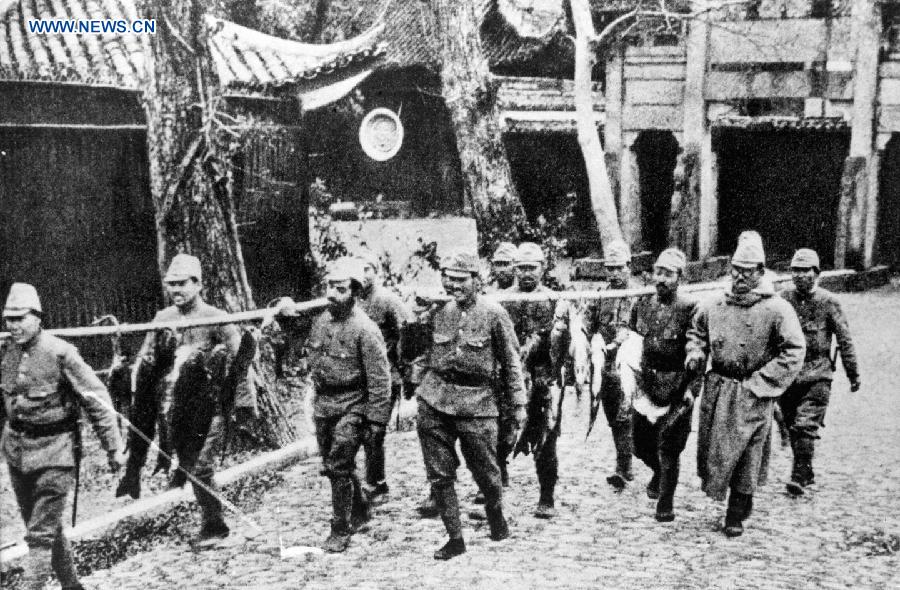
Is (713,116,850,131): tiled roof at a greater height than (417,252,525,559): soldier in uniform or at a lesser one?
greater

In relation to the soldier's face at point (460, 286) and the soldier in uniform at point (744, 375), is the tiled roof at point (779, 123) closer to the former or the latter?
the soldier in uniform at point (744, 375)

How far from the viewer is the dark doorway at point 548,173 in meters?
18.2

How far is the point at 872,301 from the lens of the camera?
12453 millimetres

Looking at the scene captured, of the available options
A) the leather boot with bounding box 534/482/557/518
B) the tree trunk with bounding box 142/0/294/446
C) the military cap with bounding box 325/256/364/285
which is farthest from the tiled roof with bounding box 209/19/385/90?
the leather boot with bounding box 534/482/557/518

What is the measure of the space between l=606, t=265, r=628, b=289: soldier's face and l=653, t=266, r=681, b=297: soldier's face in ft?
1.43

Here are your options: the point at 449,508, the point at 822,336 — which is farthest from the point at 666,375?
the point at 449,508

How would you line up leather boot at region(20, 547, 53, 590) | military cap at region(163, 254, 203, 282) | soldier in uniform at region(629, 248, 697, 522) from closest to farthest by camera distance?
leather boot at region(20, 547, 53, 590)
military cap at region(163, 254, 203, 282)
soldier in uniform at region(629, 248, 697, 522)

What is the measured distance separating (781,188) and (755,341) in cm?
1168

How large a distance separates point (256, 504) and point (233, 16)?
1303 cm

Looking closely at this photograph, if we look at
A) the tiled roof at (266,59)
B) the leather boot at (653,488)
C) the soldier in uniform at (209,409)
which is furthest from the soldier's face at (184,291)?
the tiled roof at (266,59)

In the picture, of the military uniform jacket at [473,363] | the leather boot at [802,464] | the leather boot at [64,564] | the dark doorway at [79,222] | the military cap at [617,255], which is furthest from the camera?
the dark doorway at [79,222]

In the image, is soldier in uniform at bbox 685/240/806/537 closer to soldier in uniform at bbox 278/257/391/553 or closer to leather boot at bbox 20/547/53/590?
soldier in uniform at bbox 278/257/391/553

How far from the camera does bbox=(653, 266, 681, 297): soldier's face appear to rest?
650 centimetres

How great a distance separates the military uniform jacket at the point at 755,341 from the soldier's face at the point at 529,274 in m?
1.06
